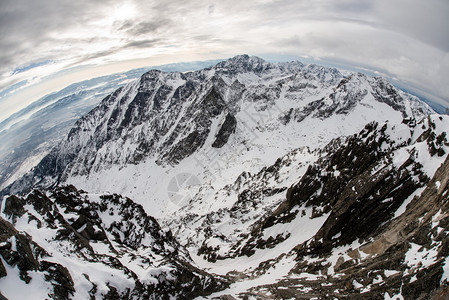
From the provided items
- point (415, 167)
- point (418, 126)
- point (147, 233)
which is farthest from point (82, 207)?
Result: point (418, 126)

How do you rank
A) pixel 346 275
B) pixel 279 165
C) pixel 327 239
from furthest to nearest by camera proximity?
pixel 279 165, pixel 327 239, pixel 346 275

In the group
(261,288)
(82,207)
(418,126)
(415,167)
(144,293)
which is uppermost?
(418,126)

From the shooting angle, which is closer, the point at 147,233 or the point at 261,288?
the point at 261,288

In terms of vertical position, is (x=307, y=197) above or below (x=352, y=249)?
above

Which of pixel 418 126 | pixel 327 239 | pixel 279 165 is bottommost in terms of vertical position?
pixel 327 239

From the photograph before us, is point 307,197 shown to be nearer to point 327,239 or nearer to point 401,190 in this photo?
point 327,239

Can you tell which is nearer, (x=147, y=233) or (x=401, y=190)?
(x=401, y=190)

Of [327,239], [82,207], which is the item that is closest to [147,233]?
[82,207]

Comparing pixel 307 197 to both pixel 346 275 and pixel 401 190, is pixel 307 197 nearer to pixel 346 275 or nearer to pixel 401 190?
pixel 401 190

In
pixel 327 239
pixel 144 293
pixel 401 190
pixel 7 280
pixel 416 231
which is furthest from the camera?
pixel 327 239
